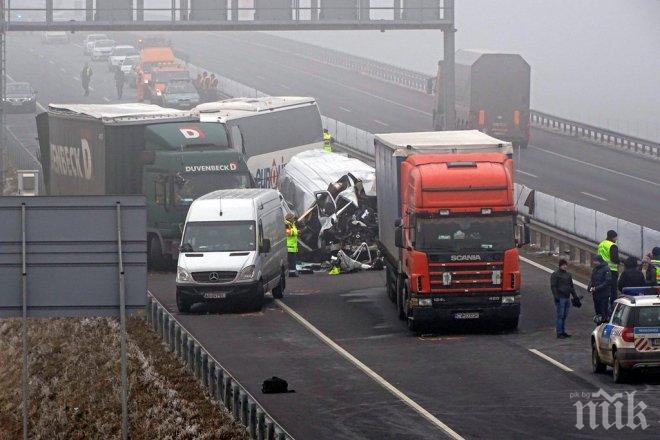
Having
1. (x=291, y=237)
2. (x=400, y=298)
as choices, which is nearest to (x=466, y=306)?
(x=400, y=298)

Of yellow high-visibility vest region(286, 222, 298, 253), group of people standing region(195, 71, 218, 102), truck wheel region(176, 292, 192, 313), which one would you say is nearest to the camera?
truck wheel region(176, 292, 192, 313)

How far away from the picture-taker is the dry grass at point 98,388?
20750mm

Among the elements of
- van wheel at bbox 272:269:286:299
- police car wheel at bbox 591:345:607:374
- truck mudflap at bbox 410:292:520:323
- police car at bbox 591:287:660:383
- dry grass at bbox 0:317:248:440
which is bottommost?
dry grass at bbox 0:317:248:440

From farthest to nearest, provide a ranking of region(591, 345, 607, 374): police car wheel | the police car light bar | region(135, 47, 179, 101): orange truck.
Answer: region(135, 47, 179, 101): orange truck, the police car light bar, region(591, 345, 607, 374): police car wheel

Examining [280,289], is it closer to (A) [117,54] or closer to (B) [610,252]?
(B) [610,252]

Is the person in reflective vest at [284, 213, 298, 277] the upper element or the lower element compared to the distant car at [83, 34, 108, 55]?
lower

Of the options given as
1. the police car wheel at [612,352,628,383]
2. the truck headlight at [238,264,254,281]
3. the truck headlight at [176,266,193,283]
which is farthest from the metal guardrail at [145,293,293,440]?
the police car wheel at [612,352,628,383]

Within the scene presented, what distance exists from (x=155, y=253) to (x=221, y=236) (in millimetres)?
6996

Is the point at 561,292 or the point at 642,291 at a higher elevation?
the point at 642,291

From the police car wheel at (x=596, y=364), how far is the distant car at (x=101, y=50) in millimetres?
84677

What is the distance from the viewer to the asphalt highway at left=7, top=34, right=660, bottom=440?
60.6 ft

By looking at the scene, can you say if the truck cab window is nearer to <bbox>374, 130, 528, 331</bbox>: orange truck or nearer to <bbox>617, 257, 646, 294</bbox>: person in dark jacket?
<bbox>374, 130, 528, 331</bbox>: orange truck

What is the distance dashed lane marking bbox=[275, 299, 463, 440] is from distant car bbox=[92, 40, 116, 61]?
75.0 meters

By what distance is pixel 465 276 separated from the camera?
84.9 feet
